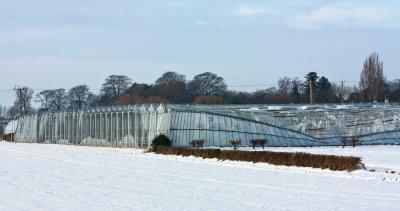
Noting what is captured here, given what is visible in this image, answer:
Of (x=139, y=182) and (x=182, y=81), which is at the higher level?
(x=182, y=81)

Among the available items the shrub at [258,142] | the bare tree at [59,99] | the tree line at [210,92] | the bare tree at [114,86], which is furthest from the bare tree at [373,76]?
the bare tree at [59,99]

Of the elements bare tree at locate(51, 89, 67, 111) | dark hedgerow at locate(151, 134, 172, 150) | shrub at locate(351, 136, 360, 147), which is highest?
bare tree at locate(51, 89, 67, 111)

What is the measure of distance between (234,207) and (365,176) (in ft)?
31.1

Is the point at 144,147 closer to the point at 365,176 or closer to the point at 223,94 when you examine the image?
the point at 365,176

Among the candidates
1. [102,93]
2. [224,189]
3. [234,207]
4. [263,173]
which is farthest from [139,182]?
[102,93]

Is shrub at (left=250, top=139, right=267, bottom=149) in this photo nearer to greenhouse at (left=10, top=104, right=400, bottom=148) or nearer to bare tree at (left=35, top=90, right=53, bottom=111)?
greenhouse at (left=10, top=104, right=400, bottom=148)

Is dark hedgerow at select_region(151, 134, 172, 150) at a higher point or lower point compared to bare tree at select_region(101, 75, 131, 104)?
lower

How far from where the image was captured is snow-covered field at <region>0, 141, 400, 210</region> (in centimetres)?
1566

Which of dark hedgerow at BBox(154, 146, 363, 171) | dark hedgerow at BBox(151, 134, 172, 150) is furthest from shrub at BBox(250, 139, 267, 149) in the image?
dark hedgerow at BBox(154, 146, 363, 171)

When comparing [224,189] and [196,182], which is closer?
[224,189]

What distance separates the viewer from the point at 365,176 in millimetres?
22875

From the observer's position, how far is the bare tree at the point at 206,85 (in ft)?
421

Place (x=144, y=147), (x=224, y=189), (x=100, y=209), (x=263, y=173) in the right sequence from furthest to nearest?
1. (x=144, y=147)
2. (x=263, y=173)
3. (x=224, y=189)
4. (x=100, y=209)

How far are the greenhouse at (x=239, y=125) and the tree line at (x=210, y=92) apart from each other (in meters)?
30.8
